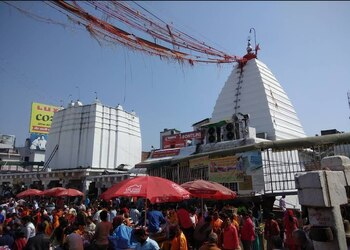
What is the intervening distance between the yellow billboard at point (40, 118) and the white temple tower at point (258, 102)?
122 feet

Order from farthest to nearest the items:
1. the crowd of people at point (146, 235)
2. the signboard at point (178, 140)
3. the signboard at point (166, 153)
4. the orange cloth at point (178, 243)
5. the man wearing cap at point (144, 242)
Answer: the signboard at point (178, 140) → the signboard at point (166, 153) → the orange cloth at point (178, 243) → the crowd of people at point (146, 235) → the man wearing cap at point (144, 242)

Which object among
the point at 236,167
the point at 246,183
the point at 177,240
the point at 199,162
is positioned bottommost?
the point at 177,240

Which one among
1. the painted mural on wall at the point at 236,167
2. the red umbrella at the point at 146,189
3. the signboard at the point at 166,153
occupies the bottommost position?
the red umbrella at the point at 146,189

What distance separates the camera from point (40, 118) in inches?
2026

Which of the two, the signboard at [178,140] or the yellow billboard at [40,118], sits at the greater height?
the yellow billboard at [40,118]

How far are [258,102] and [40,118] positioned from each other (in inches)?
1632

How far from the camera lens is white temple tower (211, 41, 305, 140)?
20.9 m

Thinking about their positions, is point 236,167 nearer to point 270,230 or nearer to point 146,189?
point 270,230

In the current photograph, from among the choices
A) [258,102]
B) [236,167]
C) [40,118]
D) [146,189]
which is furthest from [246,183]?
[40,118]

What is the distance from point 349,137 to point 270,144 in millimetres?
3338

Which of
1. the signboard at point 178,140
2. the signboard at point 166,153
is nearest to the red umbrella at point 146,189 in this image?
the signboard at point 166,153

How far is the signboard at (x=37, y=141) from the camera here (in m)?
52.4

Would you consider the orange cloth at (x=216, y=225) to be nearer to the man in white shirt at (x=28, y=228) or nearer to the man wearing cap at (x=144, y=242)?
the man wearing cap at (x=144, y=242)

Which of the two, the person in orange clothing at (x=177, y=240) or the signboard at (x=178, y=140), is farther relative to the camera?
the signboard at (x=178, y=140)
